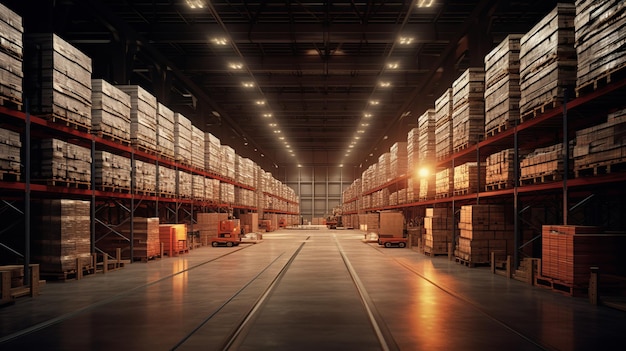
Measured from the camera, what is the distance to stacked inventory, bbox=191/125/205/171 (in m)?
18.9

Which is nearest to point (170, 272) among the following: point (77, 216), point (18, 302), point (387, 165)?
point (77, 216)

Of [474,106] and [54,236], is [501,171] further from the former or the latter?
[54,236]

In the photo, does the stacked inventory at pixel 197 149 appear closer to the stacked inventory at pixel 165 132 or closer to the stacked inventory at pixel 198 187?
the stacked inventory at pixel 198 187

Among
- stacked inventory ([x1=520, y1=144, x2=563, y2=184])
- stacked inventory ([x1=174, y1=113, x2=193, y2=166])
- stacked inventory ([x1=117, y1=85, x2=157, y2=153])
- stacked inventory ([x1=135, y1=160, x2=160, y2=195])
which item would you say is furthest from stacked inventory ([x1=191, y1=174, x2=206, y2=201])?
stacked inventory ([x1=520, y1=144, x2=563, y2=184])

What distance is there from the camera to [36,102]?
30.3 ft

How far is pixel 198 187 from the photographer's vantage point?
19.5 meters

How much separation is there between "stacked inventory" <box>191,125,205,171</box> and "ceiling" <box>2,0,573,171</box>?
1752 millimetres

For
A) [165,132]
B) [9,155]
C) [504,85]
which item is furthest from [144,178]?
[504,85]

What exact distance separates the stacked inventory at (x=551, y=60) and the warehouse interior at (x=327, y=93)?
1.4 inches

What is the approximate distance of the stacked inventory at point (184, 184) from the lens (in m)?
17.1

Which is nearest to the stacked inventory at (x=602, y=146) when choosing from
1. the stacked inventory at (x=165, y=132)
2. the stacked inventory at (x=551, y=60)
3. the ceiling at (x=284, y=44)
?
the stacked inventory at (x=551, y=60)

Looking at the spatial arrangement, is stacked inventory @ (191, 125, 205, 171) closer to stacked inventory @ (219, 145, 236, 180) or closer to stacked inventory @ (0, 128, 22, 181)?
stacked inventory @ (219, 145, 236, 180)

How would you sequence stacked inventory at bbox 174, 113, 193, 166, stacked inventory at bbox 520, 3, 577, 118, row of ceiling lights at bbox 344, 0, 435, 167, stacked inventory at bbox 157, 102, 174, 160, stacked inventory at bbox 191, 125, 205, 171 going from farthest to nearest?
1. stacked inventory at bbox 191, 125, 205, 171
2. stacked inventory at bbox 174, 113, 193, 166
3. stacked inventory at bbox 157, 102, 174, 160
4. row of ceiling lights at bbox 344, 0, 435, 167
5. stacked inventory at bbox 520, 3, 577, 118

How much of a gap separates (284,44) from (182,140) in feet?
19.4
